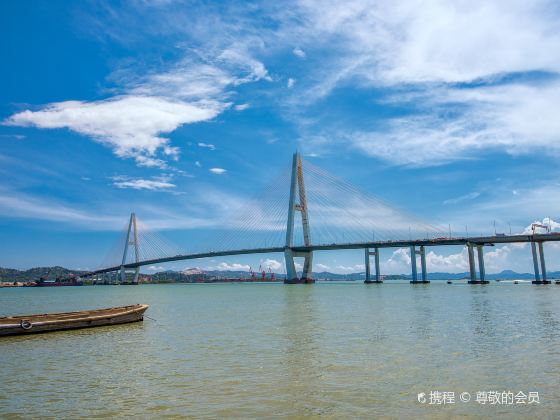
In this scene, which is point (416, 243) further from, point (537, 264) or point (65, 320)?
point (65, 320)

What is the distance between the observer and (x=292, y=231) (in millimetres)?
113375

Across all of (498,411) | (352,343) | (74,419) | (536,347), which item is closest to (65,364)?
(74,419)

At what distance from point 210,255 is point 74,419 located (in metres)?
131

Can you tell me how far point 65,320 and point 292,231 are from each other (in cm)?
8864

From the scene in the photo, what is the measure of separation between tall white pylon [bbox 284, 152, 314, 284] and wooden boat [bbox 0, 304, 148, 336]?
81011 millimetres

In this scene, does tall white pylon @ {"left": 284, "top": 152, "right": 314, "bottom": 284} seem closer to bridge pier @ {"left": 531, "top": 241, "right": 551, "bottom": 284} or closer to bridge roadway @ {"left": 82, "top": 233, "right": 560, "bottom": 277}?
bridge roadway @ {"left": 82, "top": 233, "right": 560, "bottom": 277}

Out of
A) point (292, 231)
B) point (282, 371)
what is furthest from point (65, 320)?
point (292, 231)

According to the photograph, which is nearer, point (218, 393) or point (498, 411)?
point (498, 411)

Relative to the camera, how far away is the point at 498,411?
9.54 meters

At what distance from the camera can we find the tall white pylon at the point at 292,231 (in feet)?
364

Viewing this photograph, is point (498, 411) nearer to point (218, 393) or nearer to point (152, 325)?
point (218, 393)

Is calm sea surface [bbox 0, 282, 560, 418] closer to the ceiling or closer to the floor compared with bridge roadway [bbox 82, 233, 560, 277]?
closer to the floor

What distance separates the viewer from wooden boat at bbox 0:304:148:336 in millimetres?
24469

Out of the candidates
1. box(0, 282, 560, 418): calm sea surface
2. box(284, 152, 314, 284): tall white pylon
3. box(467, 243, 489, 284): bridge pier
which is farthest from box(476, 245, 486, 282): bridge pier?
box(0, 282, 560, 418): calm sea surface
